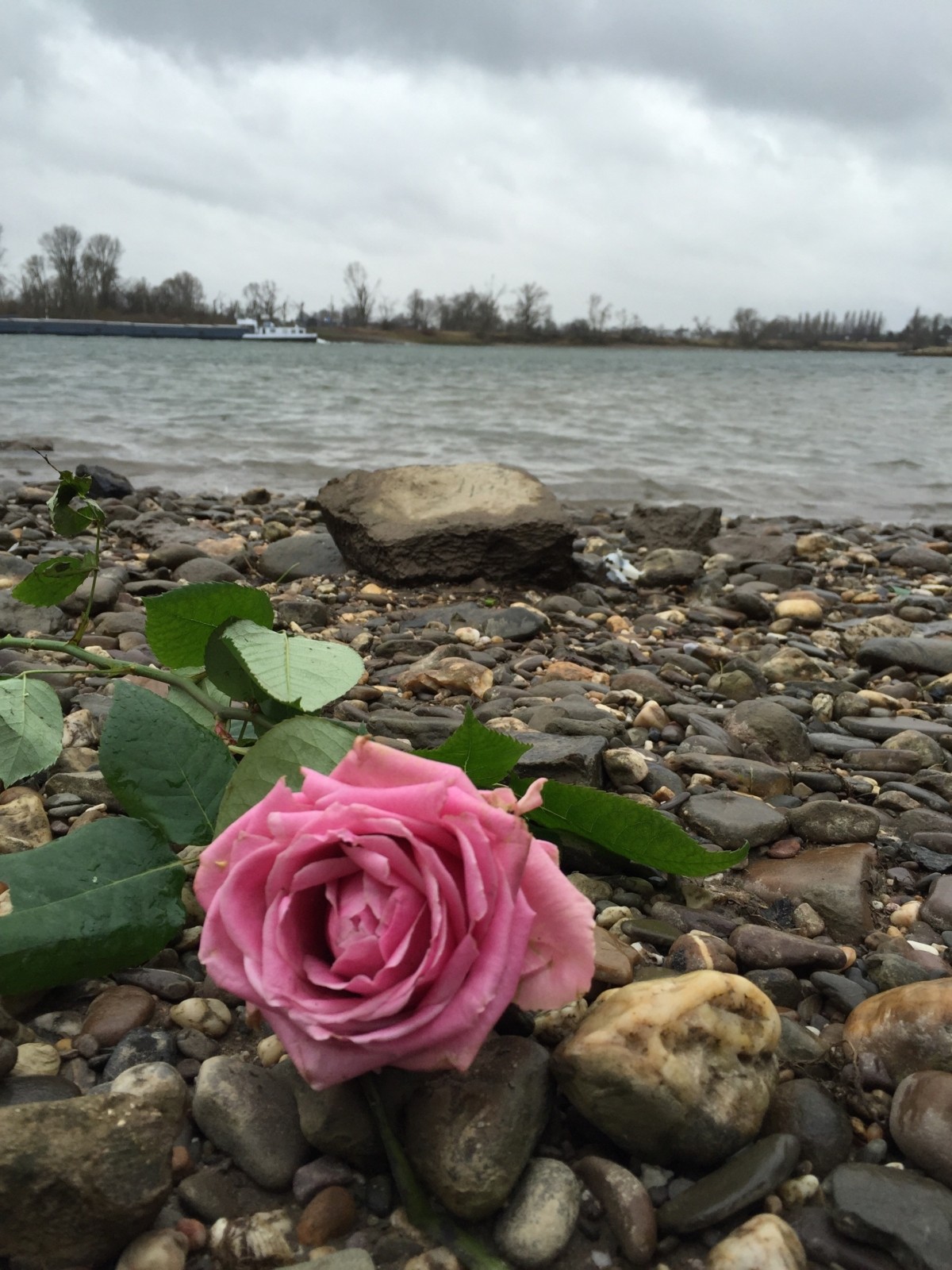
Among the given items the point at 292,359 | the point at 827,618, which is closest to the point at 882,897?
the point at 827,618

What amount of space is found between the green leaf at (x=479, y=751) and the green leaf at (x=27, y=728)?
2.09ft

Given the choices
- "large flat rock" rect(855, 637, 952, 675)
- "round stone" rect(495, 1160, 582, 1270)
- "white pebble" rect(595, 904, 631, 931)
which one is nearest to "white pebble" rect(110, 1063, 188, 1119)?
"round stone" rect(495, 1160, 582, 1270)

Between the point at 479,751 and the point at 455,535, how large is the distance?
336cm

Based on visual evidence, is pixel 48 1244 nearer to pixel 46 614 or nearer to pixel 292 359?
pixel 46 614

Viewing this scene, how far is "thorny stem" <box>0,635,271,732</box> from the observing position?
1.51 m

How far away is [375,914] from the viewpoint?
830 millimetres

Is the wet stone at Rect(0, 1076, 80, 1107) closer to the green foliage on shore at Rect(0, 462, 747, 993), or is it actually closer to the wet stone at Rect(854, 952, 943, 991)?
the green foliage on shore at Rect(0, 462, 747, 993)

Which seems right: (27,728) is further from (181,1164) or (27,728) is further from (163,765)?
(181,1164)

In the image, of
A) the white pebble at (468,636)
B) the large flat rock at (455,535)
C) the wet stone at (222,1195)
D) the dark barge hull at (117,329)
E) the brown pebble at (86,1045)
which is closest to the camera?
the wet stone at (222,1195)

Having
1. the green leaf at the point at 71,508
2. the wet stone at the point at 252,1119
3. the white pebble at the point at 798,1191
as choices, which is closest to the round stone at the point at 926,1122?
the white pebble at the point at 798,1191

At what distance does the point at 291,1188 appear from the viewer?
106cm

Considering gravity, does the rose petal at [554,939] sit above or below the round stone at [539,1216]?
above

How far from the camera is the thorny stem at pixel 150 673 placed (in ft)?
4.95

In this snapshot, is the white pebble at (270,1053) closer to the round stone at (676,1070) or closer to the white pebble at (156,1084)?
the white pebble at (156,1084)
